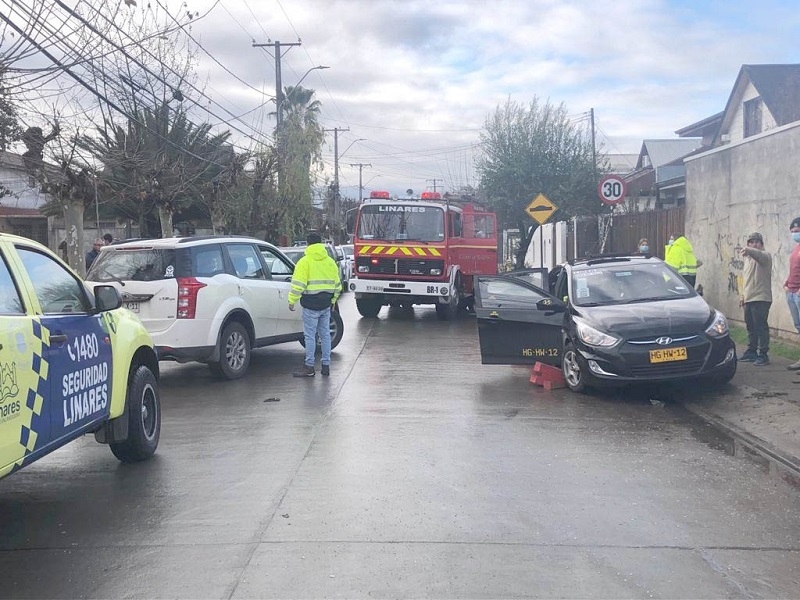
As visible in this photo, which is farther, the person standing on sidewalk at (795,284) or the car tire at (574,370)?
the person standing on sidewalk at (795,284)

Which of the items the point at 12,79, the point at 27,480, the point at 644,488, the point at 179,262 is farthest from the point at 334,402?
the point at 12,79

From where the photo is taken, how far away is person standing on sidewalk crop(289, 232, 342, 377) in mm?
10945

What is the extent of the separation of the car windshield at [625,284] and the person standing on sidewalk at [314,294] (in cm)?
317

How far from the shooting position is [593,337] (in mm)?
9445

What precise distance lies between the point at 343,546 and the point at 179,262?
6.00m

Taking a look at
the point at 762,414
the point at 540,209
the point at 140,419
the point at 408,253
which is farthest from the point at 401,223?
the point at 140,419

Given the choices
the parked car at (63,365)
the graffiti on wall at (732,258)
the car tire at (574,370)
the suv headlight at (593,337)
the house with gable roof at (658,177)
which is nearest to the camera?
the parked car at (63,365)

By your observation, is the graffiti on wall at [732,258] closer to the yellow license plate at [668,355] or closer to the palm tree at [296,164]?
the yellow license plate at [668,355]

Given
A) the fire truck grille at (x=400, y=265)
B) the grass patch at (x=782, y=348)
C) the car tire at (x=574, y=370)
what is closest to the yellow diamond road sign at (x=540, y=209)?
the fire truck grille at (x=400, y=265)

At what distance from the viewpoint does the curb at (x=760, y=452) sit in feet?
21.6

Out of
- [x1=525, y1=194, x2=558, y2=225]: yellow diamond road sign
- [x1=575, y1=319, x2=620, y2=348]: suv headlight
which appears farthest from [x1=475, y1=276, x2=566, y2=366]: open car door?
[x1=525, y1=194, x2=558, y2=225]: yellow diamond road sign

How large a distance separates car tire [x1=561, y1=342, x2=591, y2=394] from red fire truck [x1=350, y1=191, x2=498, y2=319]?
869 cm

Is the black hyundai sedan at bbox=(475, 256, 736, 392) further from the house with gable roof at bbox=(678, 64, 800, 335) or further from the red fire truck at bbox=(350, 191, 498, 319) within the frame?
the red fire truck at bbox=(350, 191, 498, 319)

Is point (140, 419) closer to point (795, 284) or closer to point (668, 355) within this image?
point (668, 355)
